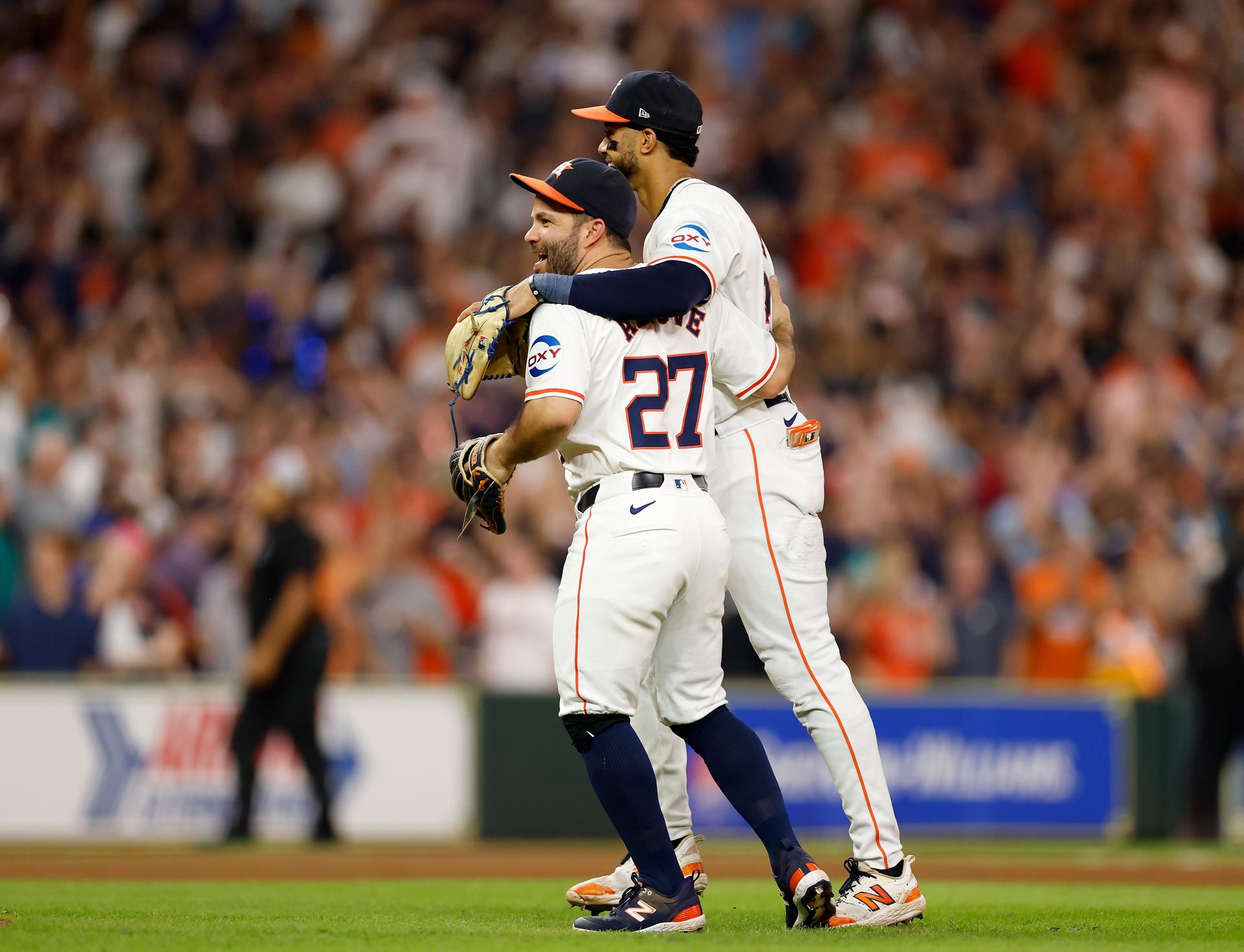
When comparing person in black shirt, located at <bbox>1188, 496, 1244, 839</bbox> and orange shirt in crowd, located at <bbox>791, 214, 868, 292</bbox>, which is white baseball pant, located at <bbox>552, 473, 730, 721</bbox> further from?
orange shirt in crowd, located at <bbox>791, 214, 868, 292</bbox>

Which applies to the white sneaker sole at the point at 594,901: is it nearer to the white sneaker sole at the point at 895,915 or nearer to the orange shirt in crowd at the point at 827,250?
the white sneaker sole at the point at 895,915

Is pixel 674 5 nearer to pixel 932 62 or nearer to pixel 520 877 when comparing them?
pixel 932 62

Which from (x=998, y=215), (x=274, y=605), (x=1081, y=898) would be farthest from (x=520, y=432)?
(x=998, y=215)

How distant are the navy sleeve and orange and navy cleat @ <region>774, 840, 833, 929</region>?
1632 millimetres

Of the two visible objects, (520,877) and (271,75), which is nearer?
(520,877)

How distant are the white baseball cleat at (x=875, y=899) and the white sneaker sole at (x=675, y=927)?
417 millimetres

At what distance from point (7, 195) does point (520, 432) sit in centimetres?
1061

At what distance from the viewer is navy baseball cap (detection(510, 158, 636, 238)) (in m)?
5.77

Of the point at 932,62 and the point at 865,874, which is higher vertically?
the point at 932,62

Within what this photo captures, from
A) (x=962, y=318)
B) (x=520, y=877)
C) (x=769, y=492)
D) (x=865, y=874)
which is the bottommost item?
(x=520, y=877)

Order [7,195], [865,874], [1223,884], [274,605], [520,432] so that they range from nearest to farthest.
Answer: [520,432] < [865,874] < [1223,884] < [274,605] < [7,195]

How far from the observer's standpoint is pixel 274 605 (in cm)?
1130

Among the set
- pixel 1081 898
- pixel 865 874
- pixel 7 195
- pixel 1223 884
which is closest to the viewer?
pixel 865 874

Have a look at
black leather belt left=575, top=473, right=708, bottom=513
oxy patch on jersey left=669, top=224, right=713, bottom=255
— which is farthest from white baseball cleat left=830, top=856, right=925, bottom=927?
oxy patch on jersey left=669, top=224, right=713, bottom=255
